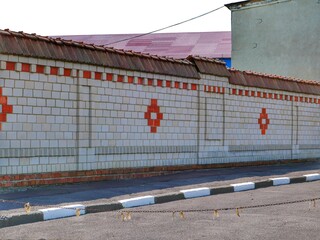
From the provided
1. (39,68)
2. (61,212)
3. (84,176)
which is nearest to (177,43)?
(84,176)

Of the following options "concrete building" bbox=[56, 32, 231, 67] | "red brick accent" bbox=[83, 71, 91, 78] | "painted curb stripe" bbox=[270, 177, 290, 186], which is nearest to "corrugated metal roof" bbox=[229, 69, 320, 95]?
"painted curb stripe" bbox=[270, 177, 290, 186]

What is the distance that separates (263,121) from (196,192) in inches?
304

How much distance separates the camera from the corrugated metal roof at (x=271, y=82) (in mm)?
16672

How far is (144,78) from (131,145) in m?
1.56

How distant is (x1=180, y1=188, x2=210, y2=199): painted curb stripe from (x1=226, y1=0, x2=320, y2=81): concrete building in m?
16.1

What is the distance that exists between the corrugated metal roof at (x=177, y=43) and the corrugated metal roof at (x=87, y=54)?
23.7 m

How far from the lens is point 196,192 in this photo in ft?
34.7

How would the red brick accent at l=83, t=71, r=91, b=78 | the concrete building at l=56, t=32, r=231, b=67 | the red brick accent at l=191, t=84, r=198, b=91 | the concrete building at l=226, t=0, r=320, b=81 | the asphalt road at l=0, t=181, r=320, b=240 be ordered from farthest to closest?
the concrete building at l=56, t=32, r=231, b=67 < the concrete building at l=226, t=0, r=320, b=81 < the red brick accent at l=191, t=84, r=198, b=91 < the red brick accent at l=83, t=71, r=91, b=78 < the asphalt road at l=0, t=181, r=320, b=240

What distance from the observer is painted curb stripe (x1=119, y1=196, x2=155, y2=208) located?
8.89m

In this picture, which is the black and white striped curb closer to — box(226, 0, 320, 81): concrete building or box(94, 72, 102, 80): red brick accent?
box(94, 72, 102, 80): red brick accent

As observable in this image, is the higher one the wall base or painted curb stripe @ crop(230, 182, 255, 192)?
the wall base

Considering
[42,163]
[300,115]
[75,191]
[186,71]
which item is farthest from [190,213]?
[300,115]

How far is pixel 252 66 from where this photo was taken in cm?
2805

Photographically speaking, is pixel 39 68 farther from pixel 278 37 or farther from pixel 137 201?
pixel 278 37
